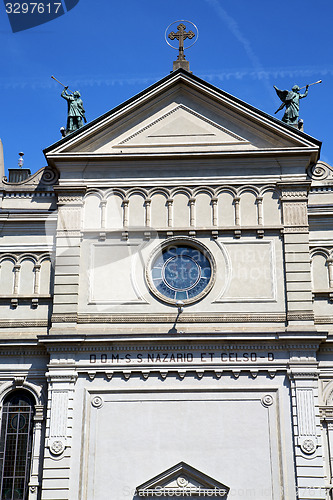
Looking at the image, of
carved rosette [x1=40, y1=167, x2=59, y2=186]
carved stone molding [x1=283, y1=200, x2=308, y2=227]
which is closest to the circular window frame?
carved stone molding [x1=283, y1=200, x2=308, y2=227]

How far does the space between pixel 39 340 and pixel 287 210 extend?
9150 millimetres

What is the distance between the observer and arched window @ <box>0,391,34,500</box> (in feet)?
80.1

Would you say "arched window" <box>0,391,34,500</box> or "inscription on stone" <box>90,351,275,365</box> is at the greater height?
"inscription on stone" <box>90,351,275,365</box>

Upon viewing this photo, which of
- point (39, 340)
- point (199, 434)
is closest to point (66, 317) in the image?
point (39, 340)

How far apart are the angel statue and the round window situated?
5838mm

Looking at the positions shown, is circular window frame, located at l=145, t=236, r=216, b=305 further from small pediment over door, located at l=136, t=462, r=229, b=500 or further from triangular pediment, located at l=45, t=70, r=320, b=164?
small pediment over door, located at l=136, t=462, r=229, b=500

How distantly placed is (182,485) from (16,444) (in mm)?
5354

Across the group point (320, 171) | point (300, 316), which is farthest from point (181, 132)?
point (300, 316)

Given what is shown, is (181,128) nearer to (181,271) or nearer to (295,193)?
(295,193)

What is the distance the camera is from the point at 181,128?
1104 inches

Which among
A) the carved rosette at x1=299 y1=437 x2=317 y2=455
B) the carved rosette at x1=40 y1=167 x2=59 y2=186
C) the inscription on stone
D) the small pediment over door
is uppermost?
the carved rosette at x1=40 y1=167 x2=59 y2=186

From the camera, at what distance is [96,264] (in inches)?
1043

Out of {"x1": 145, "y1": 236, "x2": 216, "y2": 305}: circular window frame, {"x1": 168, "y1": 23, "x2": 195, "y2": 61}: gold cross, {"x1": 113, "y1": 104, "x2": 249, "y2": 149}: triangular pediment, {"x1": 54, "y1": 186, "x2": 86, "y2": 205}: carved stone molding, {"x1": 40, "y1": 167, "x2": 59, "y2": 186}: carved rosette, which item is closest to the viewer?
{"x1": 145, "y1": 236, "x2": 216, "y2": 305}: circular window frame

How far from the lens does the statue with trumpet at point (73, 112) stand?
28.9 m
